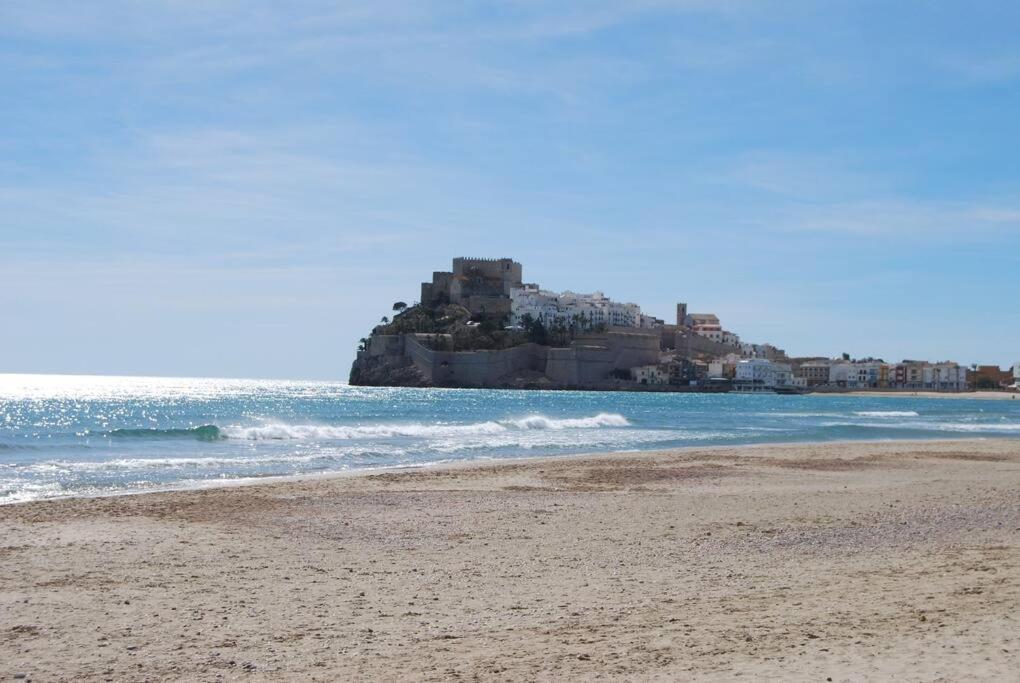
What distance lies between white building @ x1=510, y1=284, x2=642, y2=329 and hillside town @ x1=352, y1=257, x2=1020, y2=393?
176 mm

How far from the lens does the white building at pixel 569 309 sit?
129 m

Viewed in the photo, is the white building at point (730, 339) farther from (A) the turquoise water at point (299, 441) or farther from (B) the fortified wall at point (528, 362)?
(A) the turquoise water at point (299, 441)

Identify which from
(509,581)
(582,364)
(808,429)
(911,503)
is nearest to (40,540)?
(509,581)

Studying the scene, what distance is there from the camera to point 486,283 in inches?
5133

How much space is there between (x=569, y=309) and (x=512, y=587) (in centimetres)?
12763

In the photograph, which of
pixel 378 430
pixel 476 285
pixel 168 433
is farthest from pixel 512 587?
pixel 476 285

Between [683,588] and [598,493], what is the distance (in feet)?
25.3

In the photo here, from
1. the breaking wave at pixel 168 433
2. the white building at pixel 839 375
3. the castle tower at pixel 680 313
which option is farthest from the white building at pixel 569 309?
the breaking wave at pixel 168 433

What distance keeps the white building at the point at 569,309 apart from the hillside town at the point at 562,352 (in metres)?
0.18

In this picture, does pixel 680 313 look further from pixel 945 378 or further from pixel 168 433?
pixel 168 433

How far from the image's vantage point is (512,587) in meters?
8.37

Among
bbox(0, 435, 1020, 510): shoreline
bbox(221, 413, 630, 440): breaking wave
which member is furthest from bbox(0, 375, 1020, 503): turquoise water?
bbox(0, 435, 1020, 510): shoreline

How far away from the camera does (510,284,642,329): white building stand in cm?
12862

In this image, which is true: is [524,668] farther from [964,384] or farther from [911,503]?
[964,384]
